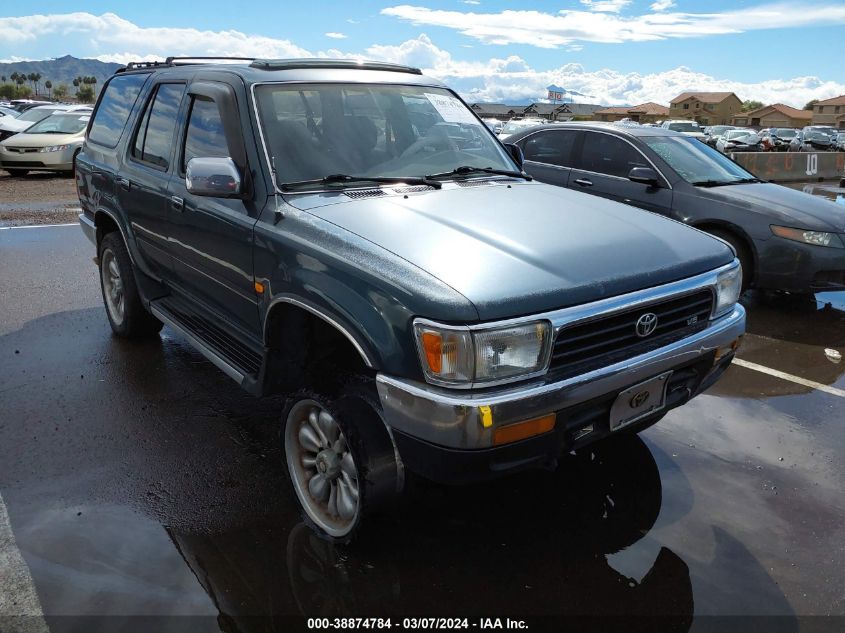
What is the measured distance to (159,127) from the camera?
4426 mm

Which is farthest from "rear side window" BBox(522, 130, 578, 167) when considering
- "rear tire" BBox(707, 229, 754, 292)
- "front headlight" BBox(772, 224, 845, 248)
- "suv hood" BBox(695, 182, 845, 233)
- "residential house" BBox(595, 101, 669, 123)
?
"residential house" BBox(595, 101, 669, 123)

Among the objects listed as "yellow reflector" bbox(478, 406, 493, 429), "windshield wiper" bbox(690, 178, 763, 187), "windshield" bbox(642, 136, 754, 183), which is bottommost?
"yellow reflector" bbox(478, 406, 493, 429)

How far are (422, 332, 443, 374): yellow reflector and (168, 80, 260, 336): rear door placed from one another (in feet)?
4.00

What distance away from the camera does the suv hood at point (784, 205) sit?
6.38 meters

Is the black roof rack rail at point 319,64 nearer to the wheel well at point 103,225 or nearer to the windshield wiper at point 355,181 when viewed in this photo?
the windshield wiper at point 355,181

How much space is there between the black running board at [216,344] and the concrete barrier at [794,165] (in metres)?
16.9

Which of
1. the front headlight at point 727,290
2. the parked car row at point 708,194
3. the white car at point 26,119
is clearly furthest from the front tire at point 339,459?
the white car at point 26,119

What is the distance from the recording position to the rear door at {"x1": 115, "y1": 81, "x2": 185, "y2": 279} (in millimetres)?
4199

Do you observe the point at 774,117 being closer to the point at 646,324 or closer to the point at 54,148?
the point at 54,148

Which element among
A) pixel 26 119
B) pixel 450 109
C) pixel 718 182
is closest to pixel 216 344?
pixel 450 109

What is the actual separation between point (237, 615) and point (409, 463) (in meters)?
0.89

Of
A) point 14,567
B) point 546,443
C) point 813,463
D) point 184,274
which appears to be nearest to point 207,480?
point 14,567

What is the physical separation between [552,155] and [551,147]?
117 millimetres

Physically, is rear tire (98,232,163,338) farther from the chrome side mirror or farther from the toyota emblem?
the toyota emblem
